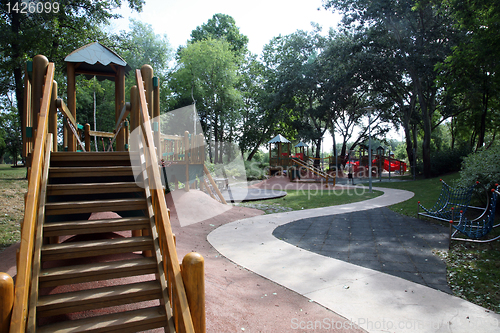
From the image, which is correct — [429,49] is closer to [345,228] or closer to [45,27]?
[345,228]

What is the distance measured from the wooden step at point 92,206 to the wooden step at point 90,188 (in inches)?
8.5

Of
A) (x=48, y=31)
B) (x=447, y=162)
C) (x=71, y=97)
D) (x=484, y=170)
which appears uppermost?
(x=48, y=31)

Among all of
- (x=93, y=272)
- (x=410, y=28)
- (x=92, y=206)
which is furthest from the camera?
(x=410, y=28)

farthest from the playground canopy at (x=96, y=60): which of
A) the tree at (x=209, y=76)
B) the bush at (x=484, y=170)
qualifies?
the tree at (x=209, y=76)

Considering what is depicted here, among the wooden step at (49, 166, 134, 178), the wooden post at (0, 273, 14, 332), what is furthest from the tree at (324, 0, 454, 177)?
the wooden post at (0, 273, 14, 332)

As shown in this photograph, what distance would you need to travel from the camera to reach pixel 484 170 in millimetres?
8031

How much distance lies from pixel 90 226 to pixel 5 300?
4.51 ft

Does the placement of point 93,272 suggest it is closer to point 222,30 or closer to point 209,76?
point 209,76

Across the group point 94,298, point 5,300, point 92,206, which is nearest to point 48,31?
point 92,206

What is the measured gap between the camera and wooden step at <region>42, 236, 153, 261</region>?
9.58ft

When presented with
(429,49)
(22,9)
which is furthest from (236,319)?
(429,49)

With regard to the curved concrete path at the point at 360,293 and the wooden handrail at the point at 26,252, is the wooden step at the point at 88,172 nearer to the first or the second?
the wooden handrail at the point at 26,252

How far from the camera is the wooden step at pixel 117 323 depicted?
7.93ft

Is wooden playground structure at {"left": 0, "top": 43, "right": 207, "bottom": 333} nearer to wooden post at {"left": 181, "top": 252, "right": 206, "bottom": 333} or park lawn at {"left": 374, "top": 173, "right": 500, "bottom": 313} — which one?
wooden post at {"left": 181, "top": 252, "right": 206, "bottom": 333}
